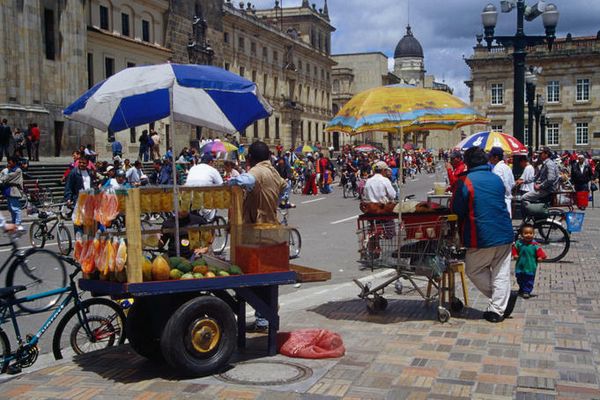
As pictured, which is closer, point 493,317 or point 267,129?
point 493,317

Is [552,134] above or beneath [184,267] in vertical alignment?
above

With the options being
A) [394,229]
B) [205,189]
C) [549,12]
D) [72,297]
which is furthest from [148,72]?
[549,12]

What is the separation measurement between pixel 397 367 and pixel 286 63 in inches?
2891

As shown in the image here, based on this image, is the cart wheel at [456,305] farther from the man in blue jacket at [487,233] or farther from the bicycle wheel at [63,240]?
the bicycle wheel at [63,240]

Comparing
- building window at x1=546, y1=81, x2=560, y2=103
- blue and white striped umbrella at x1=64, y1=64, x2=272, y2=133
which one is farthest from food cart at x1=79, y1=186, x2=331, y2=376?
building window at x1=546, y1=81, x2=560, y2=103

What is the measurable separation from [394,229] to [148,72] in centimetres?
314

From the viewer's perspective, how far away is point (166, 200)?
19.9 ft

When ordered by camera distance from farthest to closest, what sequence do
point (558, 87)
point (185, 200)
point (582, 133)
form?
point (582, 133), point (558, 87), point (185, 200)

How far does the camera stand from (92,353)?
21.1ft

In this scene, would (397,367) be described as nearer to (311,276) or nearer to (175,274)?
(311,276)

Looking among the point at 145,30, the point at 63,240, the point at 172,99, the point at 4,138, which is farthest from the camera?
the point at 145,30

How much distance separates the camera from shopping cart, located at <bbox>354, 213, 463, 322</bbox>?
24.8ft

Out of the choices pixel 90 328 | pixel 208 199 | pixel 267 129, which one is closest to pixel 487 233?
pixel 208 199

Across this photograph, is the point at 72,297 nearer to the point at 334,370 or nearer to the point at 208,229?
the point at 208,229
